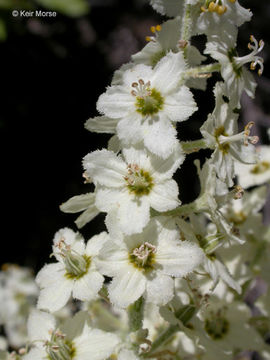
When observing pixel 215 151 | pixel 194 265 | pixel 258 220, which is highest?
pixel 215 151

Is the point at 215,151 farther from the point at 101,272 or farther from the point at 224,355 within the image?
the point at 224,355

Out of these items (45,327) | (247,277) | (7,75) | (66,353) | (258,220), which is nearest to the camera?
(66,353)

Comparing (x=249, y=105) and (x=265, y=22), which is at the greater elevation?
(x=265, y=22)

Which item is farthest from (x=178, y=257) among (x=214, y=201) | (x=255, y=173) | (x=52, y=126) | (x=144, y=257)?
(x=52, y=126)

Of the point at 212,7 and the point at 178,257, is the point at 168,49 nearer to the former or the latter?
the point at 212,7

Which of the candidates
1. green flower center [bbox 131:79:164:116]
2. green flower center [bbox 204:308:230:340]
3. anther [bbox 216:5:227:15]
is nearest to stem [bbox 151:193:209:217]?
green flower center [bbox 131:79:164:116]

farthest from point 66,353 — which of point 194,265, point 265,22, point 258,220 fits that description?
point 265,22

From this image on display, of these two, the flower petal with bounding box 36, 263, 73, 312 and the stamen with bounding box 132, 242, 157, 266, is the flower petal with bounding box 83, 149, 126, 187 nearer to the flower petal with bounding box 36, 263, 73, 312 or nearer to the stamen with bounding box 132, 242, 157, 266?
the stamen with bounding box 132, 242, 157, 266

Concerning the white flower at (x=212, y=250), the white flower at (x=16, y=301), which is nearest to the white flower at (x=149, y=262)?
the white flower at (x=212, y=250)

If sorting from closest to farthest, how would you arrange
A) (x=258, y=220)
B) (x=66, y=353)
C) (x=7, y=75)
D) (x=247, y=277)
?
1. (x=66, y=353)
2. (x=247, y=277)
3. (x=258, y=220)
4. (x=7, y=75)
